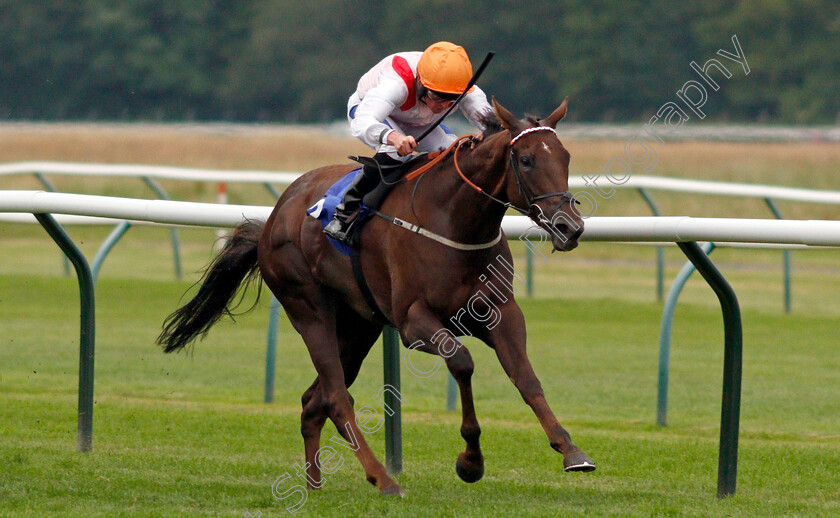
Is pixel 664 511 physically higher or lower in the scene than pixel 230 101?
higher

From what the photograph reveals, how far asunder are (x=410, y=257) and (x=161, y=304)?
7299 mm

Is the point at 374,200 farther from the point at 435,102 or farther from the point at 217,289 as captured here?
the point at 217,289

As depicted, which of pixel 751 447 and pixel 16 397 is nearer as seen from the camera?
pixel 751 447

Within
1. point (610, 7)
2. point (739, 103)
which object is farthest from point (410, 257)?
point (610, 7)

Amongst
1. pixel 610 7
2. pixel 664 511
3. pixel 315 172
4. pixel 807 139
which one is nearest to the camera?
pixel 664 511

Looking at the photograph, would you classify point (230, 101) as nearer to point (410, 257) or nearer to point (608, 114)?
point (608, 114)

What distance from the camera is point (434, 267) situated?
460cm

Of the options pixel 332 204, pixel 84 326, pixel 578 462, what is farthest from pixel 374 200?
pixel 84 326

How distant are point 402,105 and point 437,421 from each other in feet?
7.90

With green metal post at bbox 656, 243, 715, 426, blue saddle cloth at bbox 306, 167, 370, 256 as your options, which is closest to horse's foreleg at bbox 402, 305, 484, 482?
blue saddle cloth at bbox 306, 167, 370, 256

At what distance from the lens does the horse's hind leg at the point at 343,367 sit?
5.29m

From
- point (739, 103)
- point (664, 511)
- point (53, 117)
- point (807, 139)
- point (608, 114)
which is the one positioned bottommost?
point (53, 117)

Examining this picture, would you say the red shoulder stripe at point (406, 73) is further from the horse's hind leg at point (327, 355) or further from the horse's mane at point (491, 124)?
the horse's hind leg at point (327, 355)

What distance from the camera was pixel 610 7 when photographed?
145 feet
